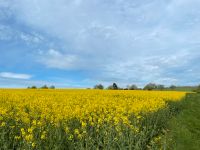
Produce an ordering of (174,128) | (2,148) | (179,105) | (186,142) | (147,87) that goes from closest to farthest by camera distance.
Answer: (2,148), (186,142), (174,128), (179,105), (147,87)

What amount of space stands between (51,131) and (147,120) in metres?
5.23

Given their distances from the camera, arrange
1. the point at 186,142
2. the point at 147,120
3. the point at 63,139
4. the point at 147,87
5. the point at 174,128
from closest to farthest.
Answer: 1. the point at 63,139
2. the point at 186,142
3. the point at 147,120
4. the point at 174,128
5. the point at 147,87

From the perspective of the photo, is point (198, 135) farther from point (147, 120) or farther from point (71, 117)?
point (71, 117)

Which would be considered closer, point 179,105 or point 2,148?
point 2,148

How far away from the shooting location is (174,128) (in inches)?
555

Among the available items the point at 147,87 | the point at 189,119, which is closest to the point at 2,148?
the point at 189,119

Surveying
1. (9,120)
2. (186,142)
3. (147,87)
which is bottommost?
(186,142)

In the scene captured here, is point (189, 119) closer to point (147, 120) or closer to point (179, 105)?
point (147, 120)

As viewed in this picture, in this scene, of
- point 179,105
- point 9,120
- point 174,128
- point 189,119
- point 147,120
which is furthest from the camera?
point 179,105

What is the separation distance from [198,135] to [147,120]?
2.10 m

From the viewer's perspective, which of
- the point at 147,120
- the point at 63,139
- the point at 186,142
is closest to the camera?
the point at 63,139

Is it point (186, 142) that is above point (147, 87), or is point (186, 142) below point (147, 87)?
below

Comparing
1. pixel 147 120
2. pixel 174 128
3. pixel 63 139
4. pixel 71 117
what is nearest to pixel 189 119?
pixel 174 128

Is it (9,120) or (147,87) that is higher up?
(147,87)
